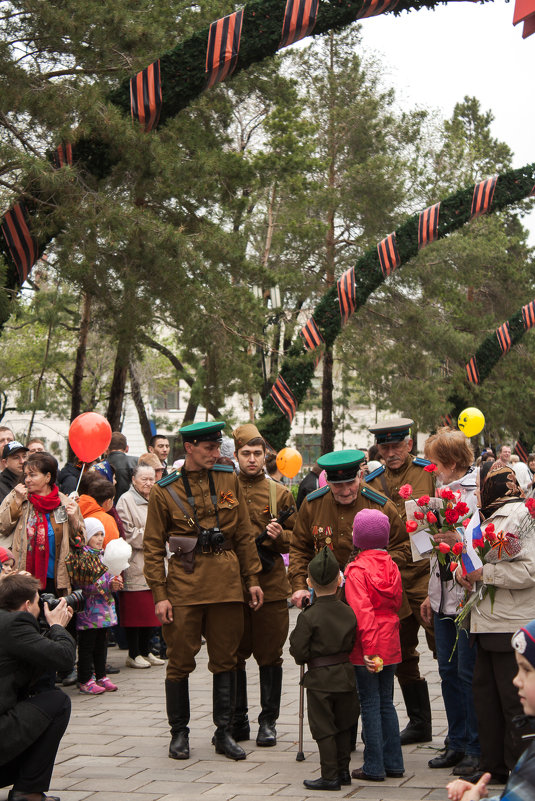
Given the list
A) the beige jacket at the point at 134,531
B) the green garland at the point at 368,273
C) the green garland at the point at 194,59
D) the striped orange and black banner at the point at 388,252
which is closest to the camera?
the beige jacket at the point at 134,531

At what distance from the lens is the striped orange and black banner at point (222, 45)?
643 inches

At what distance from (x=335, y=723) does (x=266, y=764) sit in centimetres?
66

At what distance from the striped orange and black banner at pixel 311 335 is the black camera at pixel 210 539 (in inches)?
716

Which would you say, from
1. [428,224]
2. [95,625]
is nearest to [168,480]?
[95,625]

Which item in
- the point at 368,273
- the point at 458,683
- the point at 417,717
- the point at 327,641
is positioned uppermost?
the point at 368,273

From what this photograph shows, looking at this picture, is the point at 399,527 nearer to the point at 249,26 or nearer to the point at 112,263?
the point at 112,263

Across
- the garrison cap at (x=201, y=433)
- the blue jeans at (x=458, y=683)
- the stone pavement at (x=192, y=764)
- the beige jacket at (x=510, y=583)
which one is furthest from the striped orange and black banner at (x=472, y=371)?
the beige jacket at (x=510, y=583)

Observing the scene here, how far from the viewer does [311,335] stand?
2467cm

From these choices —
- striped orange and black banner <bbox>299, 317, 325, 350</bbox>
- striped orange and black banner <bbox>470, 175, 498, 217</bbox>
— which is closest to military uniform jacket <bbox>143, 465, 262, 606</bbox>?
striped orange and black banner <bbox>299, 317, 325, 350</bbox>

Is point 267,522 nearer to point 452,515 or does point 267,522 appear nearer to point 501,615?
point 452,515

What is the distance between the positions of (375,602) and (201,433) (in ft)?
4.94

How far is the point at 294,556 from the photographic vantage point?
625 cm

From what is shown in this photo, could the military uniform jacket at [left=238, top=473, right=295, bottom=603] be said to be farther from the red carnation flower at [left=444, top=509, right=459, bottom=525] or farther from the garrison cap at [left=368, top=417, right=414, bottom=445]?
the red carnation flower at [left=444, top=509, right=459, bottom=525]

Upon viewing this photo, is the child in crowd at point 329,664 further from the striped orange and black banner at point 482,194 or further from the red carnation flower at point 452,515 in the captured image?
the striped orange and black banner at point 482,194
